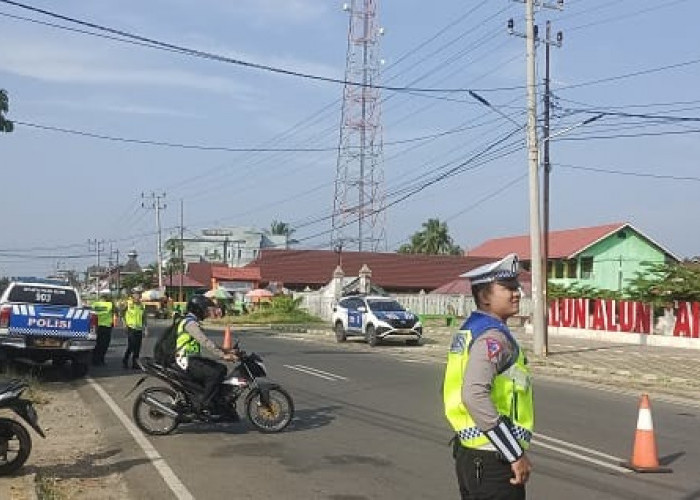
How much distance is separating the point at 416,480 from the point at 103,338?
597 inches

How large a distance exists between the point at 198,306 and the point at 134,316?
1023cm

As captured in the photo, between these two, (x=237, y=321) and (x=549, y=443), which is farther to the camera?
(x=237, y=321)

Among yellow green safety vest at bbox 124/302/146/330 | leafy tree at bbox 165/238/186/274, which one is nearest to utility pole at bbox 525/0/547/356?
yellow green safety vest at bbox 124/302/146/330

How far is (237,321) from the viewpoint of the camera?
56.2 metres

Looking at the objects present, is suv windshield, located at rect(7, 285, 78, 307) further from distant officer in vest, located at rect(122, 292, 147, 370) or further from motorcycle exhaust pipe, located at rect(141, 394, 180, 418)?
motorcycle exhaust pipe, located at rect(141, 394, 180, 418)

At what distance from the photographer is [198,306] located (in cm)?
1098

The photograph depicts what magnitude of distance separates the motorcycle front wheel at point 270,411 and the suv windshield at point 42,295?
906cm

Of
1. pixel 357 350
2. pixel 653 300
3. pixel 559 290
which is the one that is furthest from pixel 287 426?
pixel 559 290

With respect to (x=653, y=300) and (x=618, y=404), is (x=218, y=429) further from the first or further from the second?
(x=653, y=300)

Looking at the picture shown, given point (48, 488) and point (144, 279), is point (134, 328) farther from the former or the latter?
point (144, 279)

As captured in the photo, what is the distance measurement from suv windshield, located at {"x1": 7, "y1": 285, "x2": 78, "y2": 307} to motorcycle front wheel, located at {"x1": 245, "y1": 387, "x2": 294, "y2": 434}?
906cm

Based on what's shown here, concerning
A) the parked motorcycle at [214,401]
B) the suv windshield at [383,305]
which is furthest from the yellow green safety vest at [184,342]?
the suv windshield at [383,305]

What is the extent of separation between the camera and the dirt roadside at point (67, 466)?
25.9 ft

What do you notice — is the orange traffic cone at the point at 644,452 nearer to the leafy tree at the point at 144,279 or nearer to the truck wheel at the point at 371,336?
the truck wheel at the point at 371,336
